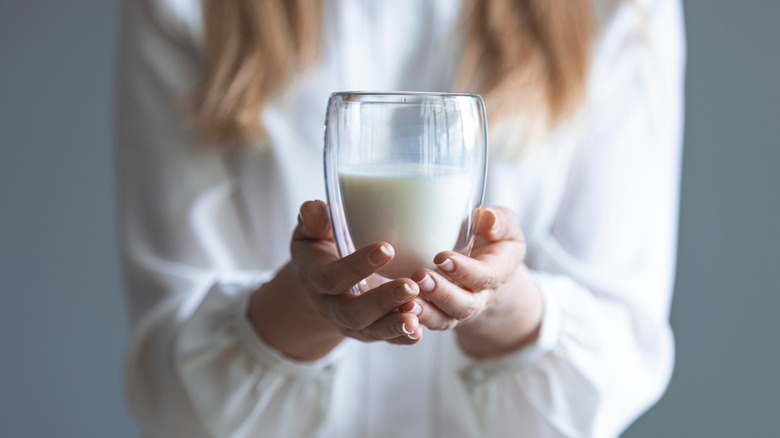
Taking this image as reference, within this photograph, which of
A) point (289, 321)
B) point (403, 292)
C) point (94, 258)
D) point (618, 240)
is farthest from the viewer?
point (94, 258)

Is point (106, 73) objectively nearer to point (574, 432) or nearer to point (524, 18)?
point (524, 18)

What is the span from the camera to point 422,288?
46cm

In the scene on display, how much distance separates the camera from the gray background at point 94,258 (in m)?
1.15

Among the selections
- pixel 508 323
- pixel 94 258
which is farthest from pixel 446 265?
pixel 94 258

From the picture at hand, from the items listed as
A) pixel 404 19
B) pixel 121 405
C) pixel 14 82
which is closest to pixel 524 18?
pixel 404 19

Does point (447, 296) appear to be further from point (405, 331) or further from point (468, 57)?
point (468, 57)

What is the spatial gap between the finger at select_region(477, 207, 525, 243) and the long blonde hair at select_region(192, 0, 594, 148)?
277 millimetres

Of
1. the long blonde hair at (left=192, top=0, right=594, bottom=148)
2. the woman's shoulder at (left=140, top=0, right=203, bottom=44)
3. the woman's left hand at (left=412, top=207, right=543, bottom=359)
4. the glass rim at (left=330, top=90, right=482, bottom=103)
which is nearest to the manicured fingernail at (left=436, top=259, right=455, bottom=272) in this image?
the woman's left hand at (left=412, top=207, right=543, bottom=359)

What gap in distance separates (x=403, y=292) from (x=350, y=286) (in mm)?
50

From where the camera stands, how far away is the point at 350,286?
18.8 inches

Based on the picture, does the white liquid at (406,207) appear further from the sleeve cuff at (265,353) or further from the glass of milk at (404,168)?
the sleeve cuff at (265,353)

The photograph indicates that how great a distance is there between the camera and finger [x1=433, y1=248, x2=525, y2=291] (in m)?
0.46

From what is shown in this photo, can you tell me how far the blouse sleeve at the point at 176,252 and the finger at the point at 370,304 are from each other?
250mm

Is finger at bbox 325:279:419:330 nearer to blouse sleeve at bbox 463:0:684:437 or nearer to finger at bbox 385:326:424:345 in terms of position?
finger at bbox 385:326:424:345
